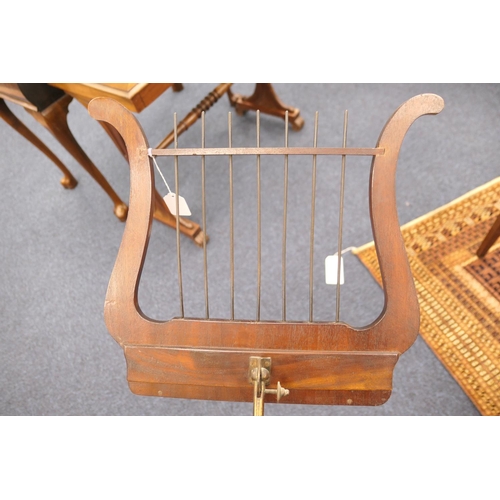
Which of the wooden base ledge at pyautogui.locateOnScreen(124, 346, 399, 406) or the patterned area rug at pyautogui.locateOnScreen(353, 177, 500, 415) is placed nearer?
the wooden base ledge at pyautogui.locateOnScreen(124, 346, 399, 406)

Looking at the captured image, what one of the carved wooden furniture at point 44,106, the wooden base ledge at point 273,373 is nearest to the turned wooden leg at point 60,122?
the carved wooden furniture at point 44,106

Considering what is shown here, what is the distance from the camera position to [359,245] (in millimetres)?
1491

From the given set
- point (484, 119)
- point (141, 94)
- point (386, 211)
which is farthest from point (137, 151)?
point (484, 119)

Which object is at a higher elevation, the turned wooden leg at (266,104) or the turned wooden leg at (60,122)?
the turned wooden leg at (266,104)

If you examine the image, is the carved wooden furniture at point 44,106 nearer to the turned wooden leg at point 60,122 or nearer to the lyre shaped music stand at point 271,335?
the turned wooden leg at point 60,122

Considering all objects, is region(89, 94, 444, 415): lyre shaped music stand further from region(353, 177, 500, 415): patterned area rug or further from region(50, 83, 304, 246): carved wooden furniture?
region(353, 177, 500, 415): patterned area rug

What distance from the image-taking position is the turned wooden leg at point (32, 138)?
141 centimetres

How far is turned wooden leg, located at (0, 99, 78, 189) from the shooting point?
1.41m

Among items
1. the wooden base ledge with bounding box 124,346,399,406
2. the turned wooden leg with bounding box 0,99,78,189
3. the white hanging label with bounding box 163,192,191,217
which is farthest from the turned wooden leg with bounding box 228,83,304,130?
the wooden base ledge with bounding box 124,346,399,406

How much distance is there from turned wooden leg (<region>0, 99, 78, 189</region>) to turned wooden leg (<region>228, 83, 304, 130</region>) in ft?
2.54

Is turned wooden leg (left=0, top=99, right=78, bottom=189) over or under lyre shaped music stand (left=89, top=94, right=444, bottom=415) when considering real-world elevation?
over

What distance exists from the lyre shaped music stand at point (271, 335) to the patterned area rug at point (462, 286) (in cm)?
74

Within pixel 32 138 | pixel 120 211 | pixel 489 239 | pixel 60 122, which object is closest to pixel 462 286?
pixel 489 239

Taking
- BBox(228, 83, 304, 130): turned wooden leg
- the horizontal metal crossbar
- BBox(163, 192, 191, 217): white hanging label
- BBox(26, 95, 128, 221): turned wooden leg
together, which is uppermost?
BBox(228, 83, 304, 130): turned wooden leg
